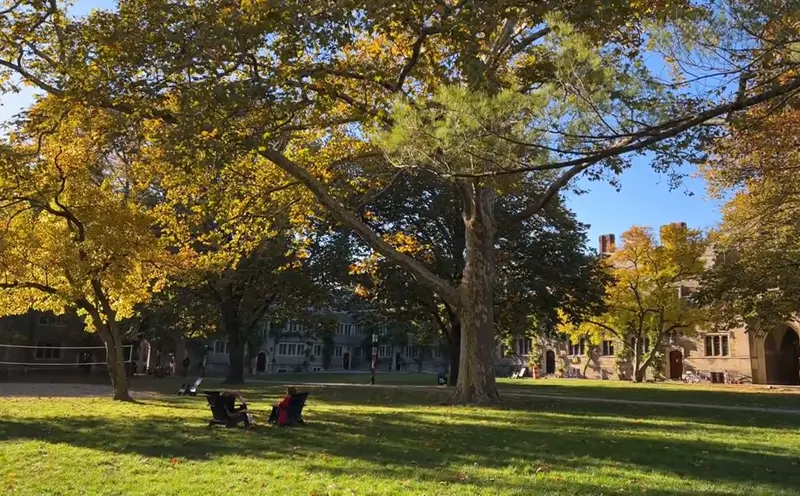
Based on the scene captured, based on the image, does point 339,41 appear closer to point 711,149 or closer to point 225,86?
point 225,86

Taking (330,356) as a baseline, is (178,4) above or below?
above

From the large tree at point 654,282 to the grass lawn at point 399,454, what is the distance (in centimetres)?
3185

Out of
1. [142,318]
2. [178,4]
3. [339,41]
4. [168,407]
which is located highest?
[178,4]

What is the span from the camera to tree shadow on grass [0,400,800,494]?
8133mm

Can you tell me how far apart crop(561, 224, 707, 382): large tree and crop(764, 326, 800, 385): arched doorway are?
1246cm

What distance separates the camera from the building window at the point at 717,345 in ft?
189

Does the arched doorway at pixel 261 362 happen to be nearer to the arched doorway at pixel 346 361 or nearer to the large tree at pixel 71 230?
the arched doorway at pixel 346 361

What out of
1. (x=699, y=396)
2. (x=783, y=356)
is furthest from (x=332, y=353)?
(x=699, y=396)

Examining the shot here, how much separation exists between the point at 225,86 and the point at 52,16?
18.3ft

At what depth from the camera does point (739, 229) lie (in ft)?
84.2

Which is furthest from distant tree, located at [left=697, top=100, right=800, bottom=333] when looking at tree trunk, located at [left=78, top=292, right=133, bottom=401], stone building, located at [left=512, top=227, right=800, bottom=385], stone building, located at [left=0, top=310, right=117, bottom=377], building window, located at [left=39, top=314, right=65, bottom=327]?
building window, located at [left=39, top=314, right=65, bottom=327]

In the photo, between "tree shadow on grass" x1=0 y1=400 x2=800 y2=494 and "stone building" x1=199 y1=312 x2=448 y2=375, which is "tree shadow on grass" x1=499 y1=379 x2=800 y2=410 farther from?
"stone building" x1=199 y1=312 x2=448 y2=375

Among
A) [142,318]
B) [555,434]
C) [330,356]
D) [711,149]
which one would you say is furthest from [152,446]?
[330,356]

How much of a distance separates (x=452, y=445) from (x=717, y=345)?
186 feet
